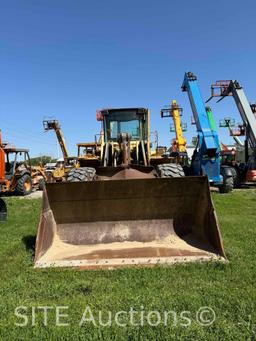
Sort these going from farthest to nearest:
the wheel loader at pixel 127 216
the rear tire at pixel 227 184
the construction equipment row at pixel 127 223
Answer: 1. the rear tire at pixel 227 184
2. the wheel loader at pixel 127 216
3. the construction equipment row at pixel 127 223

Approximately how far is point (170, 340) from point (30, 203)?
9.74 metres

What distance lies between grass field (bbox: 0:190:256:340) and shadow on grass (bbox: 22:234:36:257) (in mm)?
→ 258

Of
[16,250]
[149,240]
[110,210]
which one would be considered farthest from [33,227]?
[149,240]

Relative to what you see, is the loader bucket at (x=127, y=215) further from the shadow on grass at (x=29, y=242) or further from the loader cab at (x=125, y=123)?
the loader cab at (x=125, y=123)

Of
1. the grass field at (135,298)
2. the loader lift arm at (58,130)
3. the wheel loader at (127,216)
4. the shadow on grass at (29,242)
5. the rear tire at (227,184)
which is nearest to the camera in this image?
the grass field at (135,298)

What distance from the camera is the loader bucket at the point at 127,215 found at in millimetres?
5090

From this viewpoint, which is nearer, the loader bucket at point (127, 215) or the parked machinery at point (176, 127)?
the loader bucket at point (127, 215)

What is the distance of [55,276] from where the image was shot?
413 cm

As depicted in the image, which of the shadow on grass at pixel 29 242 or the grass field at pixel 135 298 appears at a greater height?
the shadow on grass at pixel 29 242

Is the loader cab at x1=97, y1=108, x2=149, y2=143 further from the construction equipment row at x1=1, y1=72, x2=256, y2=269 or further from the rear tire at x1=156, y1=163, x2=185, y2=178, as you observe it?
the construction equipment row at x1=1, y1=72, x2=256, y2=269

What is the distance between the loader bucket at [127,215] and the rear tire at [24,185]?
10696 mm

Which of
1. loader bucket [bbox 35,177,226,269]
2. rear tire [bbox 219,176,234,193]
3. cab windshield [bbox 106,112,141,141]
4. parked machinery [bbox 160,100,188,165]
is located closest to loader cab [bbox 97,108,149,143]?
cab windshield [bbox 106,112,141,141]

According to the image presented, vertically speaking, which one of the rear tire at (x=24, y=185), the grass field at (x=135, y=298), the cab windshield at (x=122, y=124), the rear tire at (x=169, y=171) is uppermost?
the cab windshield at (x=122, y=124)

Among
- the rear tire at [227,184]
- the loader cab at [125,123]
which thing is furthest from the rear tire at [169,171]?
the rear tire at [227,184]
